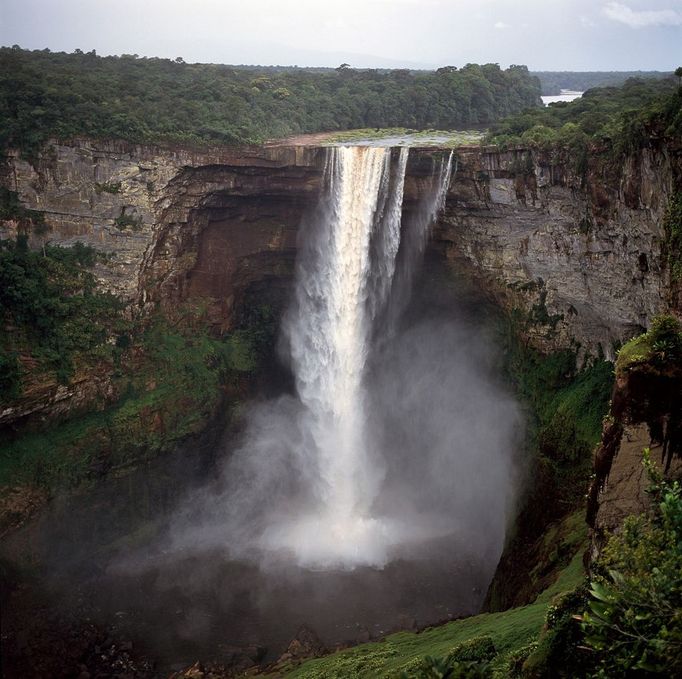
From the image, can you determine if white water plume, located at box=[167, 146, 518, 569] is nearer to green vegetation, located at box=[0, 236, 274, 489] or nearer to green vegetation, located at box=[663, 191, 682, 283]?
green vegetation, located at box=[0, 236, 274, 489]

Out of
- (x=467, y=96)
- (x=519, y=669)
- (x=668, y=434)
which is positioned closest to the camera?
(x=519, y=669)

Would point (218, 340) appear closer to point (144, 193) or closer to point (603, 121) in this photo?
point (144, 193)

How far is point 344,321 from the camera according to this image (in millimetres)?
34250

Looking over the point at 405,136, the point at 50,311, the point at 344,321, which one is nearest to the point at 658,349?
the point at 344,321

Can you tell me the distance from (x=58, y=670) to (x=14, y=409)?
9872 millimetres

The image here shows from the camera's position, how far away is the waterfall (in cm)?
3134

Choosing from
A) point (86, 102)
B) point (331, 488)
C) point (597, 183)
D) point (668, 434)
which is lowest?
point (331, 488)

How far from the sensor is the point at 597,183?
25781mm

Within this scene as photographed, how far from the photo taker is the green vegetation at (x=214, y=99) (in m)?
31.9

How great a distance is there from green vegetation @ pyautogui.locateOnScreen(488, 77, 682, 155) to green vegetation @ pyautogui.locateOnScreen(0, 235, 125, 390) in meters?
18.7

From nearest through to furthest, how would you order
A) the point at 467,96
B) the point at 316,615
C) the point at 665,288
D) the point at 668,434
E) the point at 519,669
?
the point at 519,669
the point at 668,434
the point at 665,288
the point at 316,615
the point at 467,96

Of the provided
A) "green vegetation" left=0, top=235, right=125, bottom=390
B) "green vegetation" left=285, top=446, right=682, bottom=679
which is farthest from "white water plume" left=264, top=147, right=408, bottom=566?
"green vegetation" left=285, top=446, right=682, bottom=679

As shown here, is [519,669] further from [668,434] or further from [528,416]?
[528,416]

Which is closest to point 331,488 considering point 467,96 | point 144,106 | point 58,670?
point 58,670
